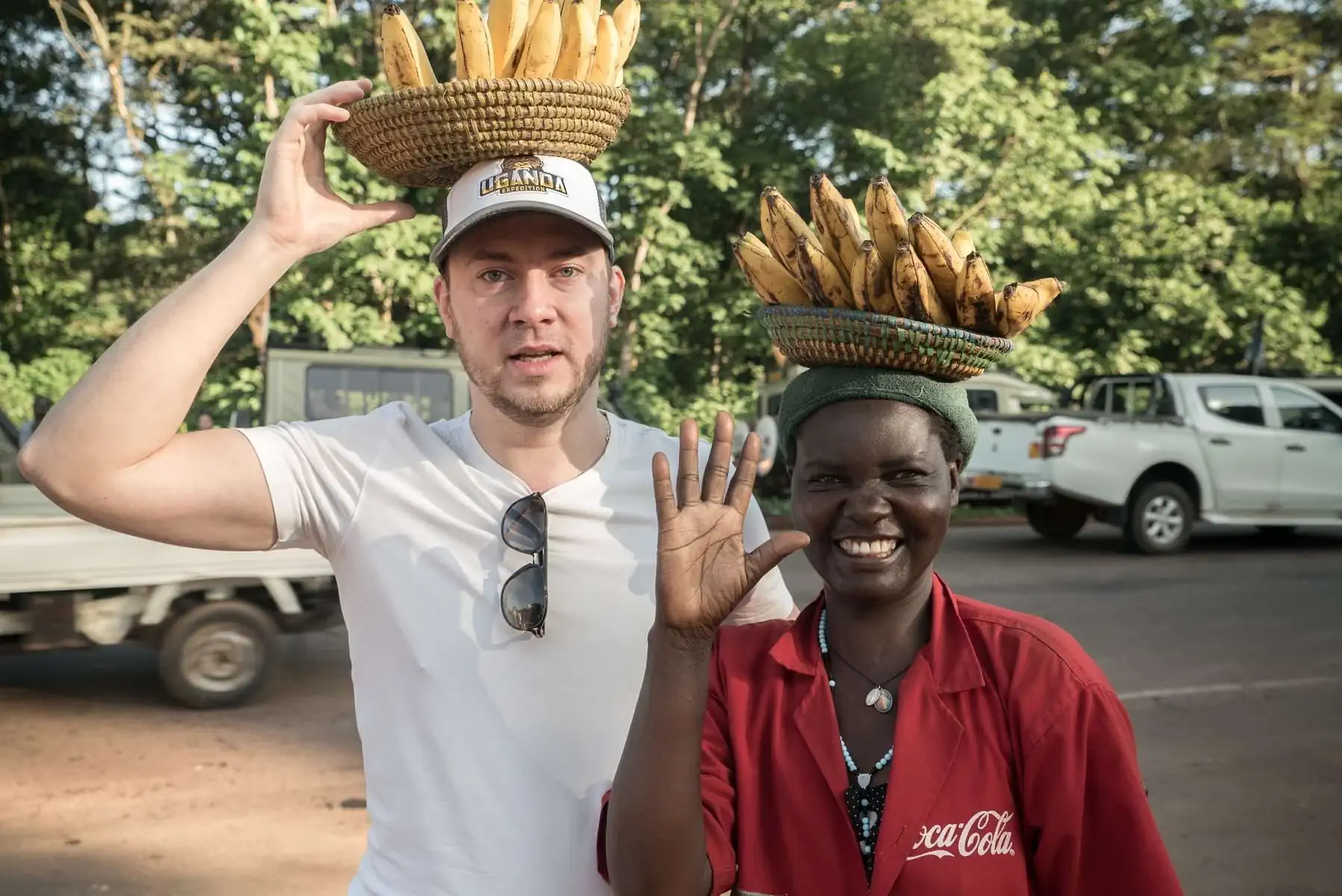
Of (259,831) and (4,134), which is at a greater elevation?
(4,134)

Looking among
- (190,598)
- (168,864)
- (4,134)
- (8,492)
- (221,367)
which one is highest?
(4,134)

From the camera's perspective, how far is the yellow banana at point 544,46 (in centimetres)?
216

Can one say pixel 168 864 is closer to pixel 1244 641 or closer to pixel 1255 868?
pixel 1255 868

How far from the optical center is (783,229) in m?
2.10

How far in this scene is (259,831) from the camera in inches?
198

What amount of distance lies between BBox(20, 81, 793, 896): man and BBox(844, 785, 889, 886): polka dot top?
16.7 inches

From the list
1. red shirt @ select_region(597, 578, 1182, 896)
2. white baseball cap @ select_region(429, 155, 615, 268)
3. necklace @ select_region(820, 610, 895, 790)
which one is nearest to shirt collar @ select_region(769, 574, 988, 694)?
red shirt @ select_region(597, 578, 1182, 896)

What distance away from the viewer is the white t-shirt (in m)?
2.00

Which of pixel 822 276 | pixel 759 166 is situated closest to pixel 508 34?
pixel 822 276

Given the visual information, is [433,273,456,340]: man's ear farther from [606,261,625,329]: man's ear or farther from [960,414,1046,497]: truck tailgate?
[960,414,1046,497]: truck tailgate

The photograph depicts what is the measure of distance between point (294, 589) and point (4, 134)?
59.0ft

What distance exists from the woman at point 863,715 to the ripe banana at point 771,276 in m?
0.15

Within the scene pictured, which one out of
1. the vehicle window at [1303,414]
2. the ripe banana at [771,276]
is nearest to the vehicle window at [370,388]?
the ripe banana at [771,276]

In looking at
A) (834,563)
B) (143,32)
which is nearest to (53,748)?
(834,563)
